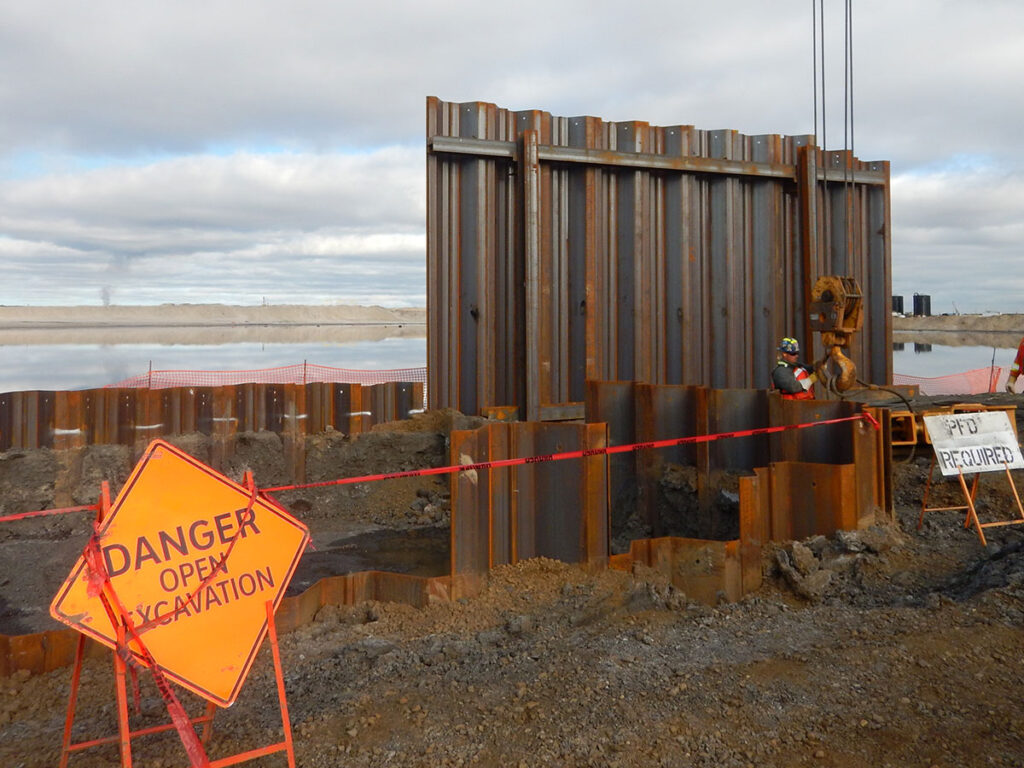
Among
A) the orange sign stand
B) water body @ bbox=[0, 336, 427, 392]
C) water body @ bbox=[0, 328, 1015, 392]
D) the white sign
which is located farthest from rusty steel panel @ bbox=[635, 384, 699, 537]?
water body @ bbox=[0, 328, 1015, 392]

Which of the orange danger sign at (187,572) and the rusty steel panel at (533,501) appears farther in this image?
the rusty steel panel at (533,501)

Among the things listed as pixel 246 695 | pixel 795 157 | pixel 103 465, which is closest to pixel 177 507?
pixel 246 695

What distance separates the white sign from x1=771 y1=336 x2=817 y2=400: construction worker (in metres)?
1.44

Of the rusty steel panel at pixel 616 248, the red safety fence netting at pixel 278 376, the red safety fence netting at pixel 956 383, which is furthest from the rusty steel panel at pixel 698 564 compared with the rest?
the red safety fence netting at pixel 956 383

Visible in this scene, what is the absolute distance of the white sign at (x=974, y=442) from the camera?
7.95m

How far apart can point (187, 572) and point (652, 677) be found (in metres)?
2.68

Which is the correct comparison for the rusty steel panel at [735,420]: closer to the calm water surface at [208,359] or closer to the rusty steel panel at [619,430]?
the rusty steel panel at [619,430]

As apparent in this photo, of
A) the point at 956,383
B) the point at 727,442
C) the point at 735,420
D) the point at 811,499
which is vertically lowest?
the point at 811,499

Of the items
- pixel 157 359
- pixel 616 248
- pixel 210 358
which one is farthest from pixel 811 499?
pixel 157 359

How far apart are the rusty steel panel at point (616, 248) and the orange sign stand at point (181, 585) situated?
24.1ft

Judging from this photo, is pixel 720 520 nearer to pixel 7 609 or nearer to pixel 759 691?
pixel 759 691

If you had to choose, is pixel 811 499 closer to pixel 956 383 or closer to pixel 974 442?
pixel 974 442

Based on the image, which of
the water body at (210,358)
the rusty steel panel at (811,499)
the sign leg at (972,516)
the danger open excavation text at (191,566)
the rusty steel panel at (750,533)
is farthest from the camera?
the water body at (210,358)

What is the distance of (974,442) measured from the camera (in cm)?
809
